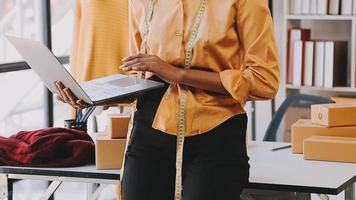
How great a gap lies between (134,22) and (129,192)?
1.82 feet

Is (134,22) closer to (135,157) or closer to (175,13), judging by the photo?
(175,13)

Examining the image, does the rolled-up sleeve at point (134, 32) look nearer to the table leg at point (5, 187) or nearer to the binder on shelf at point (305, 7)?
the table leg at point (5, 187)

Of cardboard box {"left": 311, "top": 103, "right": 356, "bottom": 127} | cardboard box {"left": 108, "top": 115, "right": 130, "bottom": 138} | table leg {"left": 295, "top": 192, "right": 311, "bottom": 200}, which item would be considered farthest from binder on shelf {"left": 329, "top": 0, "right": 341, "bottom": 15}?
cardboard box {"left": 108, "top": 115, "right": 130, "bottom": 138}

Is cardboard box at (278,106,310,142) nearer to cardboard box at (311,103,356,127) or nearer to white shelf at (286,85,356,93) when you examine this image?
white shelf at (286,85,356,93)

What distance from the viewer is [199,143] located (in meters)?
2.06

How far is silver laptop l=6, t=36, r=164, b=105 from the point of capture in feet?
7.01

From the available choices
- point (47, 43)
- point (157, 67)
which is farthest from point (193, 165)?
point (47, 43)

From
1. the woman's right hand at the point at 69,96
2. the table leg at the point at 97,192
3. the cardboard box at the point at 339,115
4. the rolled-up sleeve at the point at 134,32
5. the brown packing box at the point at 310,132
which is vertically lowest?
the table leg at the point at 97,192

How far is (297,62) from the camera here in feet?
16.1

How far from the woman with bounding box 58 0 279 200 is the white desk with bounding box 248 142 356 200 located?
35 centimetres

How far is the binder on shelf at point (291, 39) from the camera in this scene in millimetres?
4914

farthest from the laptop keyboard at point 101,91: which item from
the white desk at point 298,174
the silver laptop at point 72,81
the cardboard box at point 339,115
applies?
the cardboard box at point 339,115

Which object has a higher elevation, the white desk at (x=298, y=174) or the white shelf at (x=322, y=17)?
the white shelf at (x=322, y=17)

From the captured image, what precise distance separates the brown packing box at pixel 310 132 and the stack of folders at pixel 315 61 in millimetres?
1950
